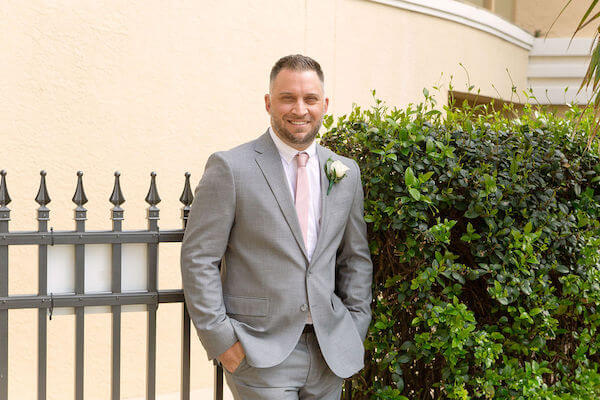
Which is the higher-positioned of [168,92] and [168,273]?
[168,92]

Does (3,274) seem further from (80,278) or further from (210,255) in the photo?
(210,255)

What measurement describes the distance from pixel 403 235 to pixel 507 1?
27.2 feet

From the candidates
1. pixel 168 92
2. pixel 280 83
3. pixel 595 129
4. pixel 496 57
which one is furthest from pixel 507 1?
pixel 280 83

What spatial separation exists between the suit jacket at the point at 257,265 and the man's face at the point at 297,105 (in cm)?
13

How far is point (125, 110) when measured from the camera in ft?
16.5

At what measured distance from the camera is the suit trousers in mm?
2584

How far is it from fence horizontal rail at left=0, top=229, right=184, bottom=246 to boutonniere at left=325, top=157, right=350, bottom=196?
693 millimetres

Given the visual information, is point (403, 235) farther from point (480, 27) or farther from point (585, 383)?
point (480, 27)

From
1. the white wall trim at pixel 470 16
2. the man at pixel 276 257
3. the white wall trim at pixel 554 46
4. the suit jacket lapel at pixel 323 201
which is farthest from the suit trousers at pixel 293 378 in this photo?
the white wall trim at pixel 554 46

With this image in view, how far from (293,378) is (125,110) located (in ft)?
9.83

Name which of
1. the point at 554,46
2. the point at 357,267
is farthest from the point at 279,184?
the point at 554,46

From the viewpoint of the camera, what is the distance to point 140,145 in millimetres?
5090

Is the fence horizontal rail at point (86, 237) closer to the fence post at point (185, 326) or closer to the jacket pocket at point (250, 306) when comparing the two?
the fence post at point (185, 326)

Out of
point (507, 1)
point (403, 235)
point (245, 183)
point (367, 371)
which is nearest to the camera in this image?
point (245, 183)
